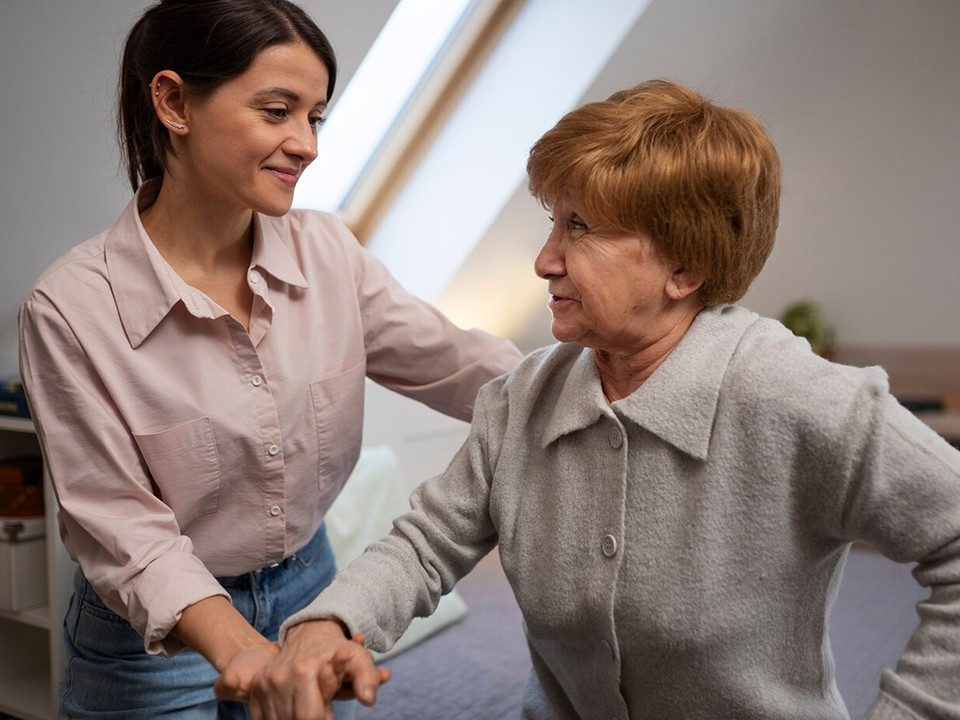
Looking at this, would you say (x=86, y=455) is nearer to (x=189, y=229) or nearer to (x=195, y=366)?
(x=195, y=366)

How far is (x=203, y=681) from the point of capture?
147 centimetres

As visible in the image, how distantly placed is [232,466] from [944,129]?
11.8 feet

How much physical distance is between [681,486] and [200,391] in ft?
2.36

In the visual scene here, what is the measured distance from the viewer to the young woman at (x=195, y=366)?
133cm

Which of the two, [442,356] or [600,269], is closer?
[600,269]

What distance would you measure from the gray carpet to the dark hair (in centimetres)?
176

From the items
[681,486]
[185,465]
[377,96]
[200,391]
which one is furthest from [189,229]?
[377,96]

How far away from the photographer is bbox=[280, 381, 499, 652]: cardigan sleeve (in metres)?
1.18

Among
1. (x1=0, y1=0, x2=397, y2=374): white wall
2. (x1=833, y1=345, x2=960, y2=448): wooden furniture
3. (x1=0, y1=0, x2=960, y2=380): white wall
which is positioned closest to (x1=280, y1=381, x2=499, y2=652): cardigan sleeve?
(x1=0, y1=0, x2=397, y2=374): white wall

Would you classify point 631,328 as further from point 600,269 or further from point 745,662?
point 745,662

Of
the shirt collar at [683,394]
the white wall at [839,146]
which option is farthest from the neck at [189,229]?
the white wall at [839,146]

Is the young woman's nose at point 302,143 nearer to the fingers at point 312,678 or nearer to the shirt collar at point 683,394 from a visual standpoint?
the shirt collar at point 683,394

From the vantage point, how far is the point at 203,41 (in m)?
1.37

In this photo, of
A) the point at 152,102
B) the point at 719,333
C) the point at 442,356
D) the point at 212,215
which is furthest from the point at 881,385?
the point at 152,102
